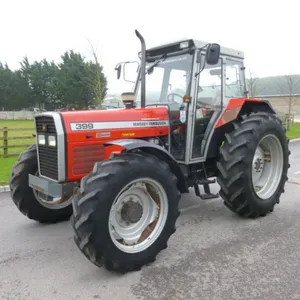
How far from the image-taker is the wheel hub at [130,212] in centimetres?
324

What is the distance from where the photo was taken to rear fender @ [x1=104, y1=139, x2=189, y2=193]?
10.4 feet

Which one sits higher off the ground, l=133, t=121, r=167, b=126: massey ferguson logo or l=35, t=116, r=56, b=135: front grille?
l=35, t=116, r=56, b=135: front grille

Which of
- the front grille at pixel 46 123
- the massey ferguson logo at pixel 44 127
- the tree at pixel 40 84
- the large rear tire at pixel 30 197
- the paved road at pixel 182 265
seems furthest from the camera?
the tree at pixel 40 84

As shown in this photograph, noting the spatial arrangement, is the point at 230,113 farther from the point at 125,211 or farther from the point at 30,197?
the point at 30,197

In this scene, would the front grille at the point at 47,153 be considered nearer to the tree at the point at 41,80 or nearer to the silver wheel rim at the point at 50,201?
the silver wheel rim at the point at 50,201

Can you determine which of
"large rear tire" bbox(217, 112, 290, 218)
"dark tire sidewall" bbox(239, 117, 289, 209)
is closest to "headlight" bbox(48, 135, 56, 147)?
"large rear tire" bbox(217, 112, 290, 218)

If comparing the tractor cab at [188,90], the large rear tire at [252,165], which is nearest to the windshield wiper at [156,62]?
the tractor cab at [188,90]

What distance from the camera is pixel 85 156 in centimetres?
346

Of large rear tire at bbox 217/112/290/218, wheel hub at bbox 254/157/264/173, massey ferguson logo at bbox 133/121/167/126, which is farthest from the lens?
wheel hub at bbox 254/157/264/173

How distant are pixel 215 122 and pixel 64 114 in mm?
2153

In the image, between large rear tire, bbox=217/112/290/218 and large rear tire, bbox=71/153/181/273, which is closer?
large rear tire, bbox=71/153/181/273

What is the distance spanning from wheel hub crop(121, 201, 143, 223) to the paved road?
0.50 metres

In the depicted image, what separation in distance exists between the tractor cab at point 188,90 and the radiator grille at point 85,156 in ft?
3.04

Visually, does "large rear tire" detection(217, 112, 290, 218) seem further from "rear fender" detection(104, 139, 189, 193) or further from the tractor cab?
"rear fender" detection(104, 139, 189, 193)
